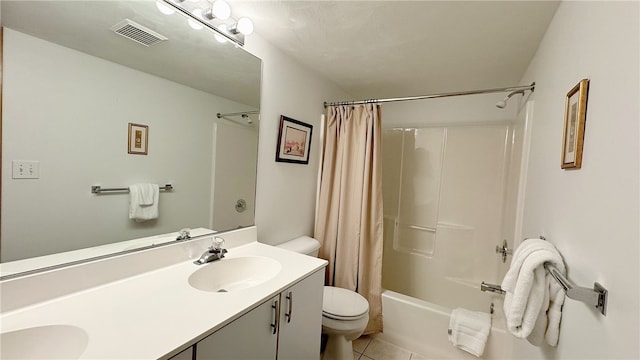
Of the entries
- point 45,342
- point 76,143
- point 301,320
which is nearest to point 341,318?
point 301,320

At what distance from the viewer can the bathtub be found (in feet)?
5.56

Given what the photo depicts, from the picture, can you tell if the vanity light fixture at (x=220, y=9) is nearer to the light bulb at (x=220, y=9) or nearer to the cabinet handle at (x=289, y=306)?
the light bulb at (x=220, y=9)

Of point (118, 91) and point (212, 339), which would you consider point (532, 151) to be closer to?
point (212, 339)

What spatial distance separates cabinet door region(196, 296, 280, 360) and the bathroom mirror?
61 cm

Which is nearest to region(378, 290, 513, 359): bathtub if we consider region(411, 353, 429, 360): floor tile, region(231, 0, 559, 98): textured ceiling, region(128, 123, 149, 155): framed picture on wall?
region(411, 353, 429, 360): floor tile

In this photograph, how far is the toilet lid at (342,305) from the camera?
1600 mm

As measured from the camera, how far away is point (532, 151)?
4.78ft

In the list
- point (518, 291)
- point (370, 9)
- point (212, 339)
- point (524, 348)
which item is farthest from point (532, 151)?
point (212, 339)

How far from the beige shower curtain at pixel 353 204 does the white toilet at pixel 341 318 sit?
0.27 metres

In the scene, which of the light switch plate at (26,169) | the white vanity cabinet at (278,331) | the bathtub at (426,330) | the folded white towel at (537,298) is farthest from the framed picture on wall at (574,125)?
the light switch plate at (26,169)

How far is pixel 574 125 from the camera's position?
2.80ft

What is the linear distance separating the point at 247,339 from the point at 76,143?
95 cm

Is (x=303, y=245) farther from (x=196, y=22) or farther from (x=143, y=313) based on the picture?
(x=196, y=22)

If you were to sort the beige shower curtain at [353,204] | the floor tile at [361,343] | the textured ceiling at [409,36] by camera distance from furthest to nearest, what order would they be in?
1. the beige shower curtain at [353,204]
2. the floor tile at [361,343]
3. the textured ceiling at [409,36]
